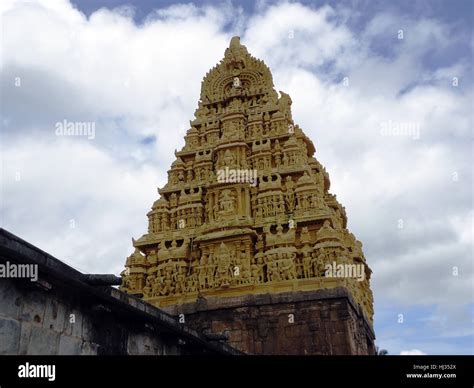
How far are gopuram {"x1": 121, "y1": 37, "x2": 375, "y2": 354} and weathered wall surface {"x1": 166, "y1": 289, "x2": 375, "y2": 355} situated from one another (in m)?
0.03

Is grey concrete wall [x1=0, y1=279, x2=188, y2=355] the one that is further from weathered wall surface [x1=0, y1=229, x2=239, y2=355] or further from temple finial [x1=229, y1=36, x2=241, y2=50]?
temple finial [x1=229, y1=36, x2=241, y2=50]

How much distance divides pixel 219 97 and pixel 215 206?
716 centimetres

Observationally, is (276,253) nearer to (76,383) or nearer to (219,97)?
(219,97)

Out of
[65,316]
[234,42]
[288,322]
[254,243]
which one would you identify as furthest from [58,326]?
[234,42]

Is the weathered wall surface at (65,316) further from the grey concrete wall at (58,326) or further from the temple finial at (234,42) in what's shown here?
the temple finial at (234,42)

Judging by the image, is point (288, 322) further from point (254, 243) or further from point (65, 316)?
point (65, 316)

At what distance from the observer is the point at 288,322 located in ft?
55.5

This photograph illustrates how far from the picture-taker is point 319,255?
17703mm

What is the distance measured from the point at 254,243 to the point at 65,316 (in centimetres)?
1185

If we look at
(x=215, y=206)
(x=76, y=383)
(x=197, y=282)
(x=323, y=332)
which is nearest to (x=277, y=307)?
(x=323, y=332)

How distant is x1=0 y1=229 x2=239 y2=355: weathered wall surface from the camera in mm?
6820

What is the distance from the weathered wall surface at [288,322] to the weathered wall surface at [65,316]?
670 centimetres

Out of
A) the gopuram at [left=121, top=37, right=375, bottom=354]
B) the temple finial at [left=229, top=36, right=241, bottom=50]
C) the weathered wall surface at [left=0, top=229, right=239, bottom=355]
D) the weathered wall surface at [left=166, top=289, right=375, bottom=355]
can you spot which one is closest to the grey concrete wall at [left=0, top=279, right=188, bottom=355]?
the weathered wall surface at [left=0, top=229, right=239, bottom=355]

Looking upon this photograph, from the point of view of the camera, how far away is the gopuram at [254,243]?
55.5ft
